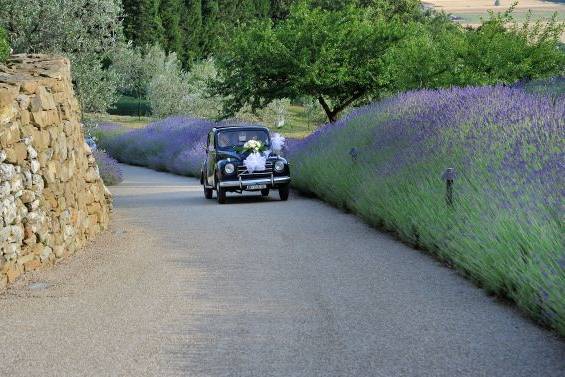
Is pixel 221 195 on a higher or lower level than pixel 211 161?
lower

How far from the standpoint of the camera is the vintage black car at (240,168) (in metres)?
20.4

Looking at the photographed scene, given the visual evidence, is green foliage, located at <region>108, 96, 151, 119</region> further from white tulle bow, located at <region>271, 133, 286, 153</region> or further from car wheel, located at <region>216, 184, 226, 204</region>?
car wheel, located at <region>216, 184, 226, 204</region>

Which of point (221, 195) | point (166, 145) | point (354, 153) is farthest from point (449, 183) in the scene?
point (166, 145)

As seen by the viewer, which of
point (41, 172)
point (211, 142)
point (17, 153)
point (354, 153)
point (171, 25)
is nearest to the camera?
point (17, 153)

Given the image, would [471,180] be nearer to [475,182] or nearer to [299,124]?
[475,182]

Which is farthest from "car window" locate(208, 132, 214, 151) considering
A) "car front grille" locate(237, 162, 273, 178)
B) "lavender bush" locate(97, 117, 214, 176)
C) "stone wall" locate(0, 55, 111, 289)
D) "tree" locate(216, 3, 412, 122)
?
"lavender bush" locate(97, 117, 214, 176)

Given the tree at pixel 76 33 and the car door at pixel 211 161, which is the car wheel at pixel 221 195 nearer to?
the car door at pixel 211 161

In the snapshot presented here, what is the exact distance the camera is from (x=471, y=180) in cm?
1025

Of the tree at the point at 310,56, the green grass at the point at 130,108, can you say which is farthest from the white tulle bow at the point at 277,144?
the green grass at the point at 130,108

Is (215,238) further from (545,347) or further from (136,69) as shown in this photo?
(136,69)

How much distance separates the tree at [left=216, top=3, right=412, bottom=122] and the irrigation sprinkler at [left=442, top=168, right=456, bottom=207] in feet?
70.2

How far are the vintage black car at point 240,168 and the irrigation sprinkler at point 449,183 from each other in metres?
9.67

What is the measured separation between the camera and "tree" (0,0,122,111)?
952 inches

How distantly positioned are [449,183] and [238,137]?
11.3 meters
